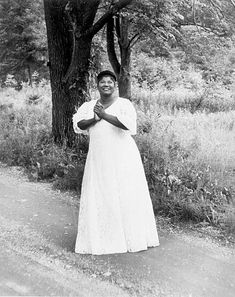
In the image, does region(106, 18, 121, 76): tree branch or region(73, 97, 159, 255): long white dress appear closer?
region(73, 97, 159, 255): long white dress

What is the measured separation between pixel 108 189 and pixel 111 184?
2.5 inches

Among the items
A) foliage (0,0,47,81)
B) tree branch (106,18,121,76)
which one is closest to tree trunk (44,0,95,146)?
tree branch (106,18,121,76)

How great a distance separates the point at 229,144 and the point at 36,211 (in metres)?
3.78

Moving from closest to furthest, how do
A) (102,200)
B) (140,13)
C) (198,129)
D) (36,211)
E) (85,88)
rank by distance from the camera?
(102,200), (36,211), (85,88), (198,129), (140,13)

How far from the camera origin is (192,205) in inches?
199

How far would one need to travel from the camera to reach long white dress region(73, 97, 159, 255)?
13.1ft

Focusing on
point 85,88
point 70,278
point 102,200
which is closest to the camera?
point 70,278

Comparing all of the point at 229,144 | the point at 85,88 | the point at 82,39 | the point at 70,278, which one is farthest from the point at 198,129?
the point at 70,278

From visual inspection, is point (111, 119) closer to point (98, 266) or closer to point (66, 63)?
point (98, 266)

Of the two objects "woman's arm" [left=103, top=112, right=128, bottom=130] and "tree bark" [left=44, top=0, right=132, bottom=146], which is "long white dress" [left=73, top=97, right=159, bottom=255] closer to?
"woman's arm" [left=103, top=112, right=128, bottom=130]

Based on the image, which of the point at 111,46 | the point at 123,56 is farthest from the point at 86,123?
the point at 123,56

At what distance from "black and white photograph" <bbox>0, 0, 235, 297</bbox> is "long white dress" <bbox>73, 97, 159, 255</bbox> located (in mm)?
11

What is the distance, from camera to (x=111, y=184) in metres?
4.01

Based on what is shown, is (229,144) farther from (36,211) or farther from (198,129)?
(36,211)
